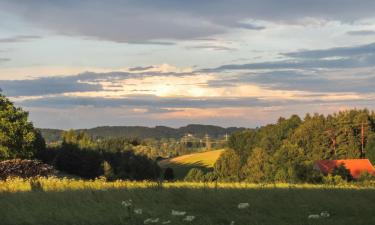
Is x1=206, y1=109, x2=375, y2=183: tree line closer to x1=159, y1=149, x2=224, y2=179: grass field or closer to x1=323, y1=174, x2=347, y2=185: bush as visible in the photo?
x1=159, y1=149, x2=224, y2=179: grass field

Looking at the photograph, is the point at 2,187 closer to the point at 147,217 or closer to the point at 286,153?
the point at 147,217

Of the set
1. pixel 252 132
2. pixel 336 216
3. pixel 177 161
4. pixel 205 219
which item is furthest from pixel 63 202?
pixel 177 161

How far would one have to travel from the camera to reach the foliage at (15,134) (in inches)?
2680

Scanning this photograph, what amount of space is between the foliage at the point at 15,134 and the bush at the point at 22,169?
4009 cm

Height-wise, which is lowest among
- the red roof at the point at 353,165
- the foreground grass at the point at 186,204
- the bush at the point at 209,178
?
the red roof at the point at 353,165

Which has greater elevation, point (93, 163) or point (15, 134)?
point (15, 134)

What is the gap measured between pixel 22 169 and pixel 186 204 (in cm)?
1619

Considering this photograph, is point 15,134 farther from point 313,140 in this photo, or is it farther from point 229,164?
point 313,140

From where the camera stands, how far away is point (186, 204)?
15.2 metres

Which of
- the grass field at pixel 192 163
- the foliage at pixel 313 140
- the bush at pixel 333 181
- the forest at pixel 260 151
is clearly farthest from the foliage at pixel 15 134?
the grass field at pixel 192 163

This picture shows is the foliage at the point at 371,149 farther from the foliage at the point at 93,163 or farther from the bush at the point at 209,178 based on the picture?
the bush at the point at 209,178

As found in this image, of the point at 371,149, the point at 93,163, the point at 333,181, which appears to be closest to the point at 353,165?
the point at 371,149

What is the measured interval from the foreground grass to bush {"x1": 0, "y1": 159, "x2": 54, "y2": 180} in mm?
9852

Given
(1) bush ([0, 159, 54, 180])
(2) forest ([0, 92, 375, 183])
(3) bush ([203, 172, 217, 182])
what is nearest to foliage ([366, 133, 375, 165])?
(2) forest ([0, 92, 375, 183])
